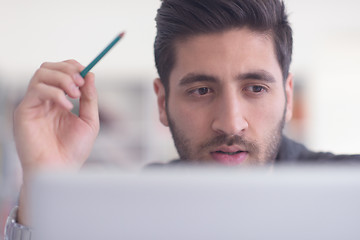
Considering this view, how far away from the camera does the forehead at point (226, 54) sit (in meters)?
1.08

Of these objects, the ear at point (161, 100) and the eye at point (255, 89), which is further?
the ear at point (161, 100)

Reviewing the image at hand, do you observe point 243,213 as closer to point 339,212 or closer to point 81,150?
point 339,212

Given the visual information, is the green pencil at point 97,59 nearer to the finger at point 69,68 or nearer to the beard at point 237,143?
the finger at point 69,68

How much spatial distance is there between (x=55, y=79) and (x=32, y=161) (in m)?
0.17

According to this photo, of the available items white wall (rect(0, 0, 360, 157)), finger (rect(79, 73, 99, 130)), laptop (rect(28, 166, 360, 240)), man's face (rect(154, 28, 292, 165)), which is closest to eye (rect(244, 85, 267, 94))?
man's face (rect(154, 28, 292, 165))

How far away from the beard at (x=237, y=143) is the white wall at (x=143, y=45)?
9.91ft

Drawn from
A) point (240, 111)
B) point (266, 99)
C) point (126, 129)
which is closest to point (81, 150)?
point (240, 111)

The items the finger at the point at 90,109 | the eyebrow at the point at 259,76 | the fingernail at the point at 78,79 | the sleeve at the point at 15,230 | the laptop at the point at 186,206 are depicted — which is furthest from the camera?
the eyebrow at the point at 259,76

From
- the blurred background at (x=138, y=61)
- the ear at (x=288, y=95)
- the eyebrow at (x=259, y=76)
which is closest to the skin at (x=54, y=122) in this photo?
the eyebrow at (x=259, y=76)

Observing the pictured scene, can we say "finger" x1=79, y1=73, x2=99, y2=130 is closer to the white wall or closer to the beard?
the beard

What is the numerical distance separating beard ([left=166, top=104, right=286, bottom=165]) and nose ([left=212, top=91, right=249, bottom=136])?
0.02m

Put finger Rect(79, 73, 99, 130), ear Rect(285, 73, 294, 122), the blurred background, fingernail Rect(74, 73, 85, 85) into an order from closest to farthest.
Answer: fingernail Rect(74, 73, 85, 85)
finger Rect(79, 73, 99, 130)
ear Rect(285, 73, 294, 122)
the blurred background

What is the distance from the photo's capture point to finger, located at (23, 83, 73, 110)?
32.0 inches

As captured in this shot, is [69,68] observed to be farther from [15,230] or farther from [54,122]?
Result: [15,230]
